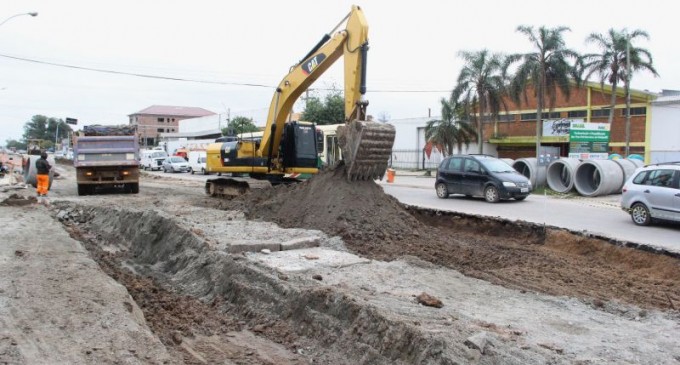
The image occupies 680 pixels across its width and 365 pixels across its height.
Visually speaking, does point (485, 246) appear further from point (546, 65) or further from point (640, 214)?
→ point (546, 65)

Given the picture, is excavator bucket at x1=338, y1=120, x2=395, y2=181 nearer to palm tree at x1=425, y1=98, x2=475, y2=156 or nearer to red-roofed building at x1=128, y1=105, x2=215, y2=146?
palm tree at x1=425, y1=98, x2=475, y2=156

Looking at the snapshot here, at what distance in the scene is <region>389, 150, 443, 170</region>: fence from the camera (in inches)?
2018

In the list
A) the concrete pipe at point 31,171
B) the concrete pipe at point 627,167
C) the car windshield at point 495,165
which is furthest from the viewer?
the concrete pipe at point 31,171

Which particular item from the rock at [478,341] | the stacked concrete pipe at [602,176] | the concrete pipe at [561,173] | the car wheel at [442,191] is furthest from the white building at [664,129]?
the rock at [478,341]

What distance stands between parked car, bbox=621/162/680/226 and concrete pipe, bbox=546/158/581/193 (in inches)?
366

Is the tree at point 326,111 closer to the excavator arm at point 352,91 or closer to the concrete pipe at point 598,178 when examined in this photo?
the concrete pipe at point 598,178

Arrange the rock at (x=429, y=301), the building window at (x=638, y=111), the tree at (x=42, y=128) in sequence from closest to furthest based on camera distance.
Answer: the rock at (x=429, y=301) → the building window at (x=638, y=111) → the tree at (x=42, y=128)

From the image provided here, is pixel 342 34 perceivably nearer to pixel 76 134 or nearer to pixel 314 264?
pixel 314 264

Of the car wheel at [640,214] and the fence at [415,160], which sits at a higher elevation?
the fence at [415,160]

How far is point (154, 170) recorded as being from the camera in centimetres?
5109

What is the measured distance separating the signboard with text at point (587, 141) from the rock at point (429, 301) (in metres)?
23.2

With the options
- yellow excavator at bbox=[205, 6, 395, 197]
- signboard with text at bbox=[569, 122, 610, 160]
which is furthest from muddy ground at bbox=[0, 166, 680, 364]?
signboard with text at bbox=[569, 122, 610, 160]

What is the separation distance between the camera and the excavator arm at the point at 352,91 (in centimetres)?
1142

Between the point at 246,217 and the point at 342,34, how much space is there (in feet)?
15.8
